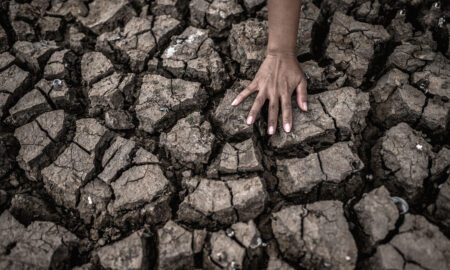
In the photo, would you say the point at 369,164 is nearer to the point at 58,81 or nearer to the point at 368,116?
the point at 368,116

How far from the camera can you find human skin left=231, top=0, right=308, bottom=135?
173 cm

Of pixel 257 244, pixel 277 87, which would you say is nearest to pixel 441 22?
pixel 277 87

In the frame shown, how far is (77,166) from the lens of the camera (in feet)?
5.78

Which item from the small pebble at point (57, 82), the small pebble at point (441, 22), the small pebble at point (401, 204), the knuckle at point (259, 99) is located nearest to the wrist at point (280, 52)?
the knuckle at point (259, 99)

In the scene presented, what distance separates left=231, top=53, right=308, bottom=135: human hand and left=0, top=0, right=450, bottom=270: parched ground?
84 mm

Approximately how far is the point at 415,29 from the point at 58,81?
253 centimetres

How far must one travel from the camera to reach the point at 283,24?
1.75 meters

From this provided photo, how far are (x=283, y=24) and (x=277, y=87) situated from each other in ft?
1.19

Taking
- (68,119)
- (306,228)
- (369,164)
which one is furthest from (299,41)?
(68,119)

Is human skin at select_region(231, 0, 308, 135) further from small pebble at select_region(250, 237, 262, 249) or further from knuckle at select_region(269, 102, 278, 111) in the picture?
small pebble at select_region(250, 237, 262, 249)

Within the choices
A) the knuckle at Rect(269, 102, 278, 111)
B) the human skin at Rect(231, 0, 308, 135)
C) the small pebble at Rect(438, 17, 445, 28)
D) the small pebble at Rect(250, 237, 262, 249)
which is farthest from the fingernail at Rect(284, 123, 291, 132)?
the small pebble at Rect(438, 17, 445, 28)

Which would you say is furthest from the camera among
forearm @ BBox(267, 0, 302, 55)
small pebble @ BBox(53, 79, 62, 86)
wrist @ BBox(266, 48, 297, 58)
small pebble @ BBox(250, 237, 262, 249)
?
small pebble @ BBox(53, 79, 62, 86)

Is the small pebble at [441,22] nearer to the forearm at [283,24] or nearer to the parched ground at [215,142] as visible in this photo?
the parched ground at [215,142]

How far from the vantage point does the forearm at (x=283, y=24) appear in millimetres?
1695
